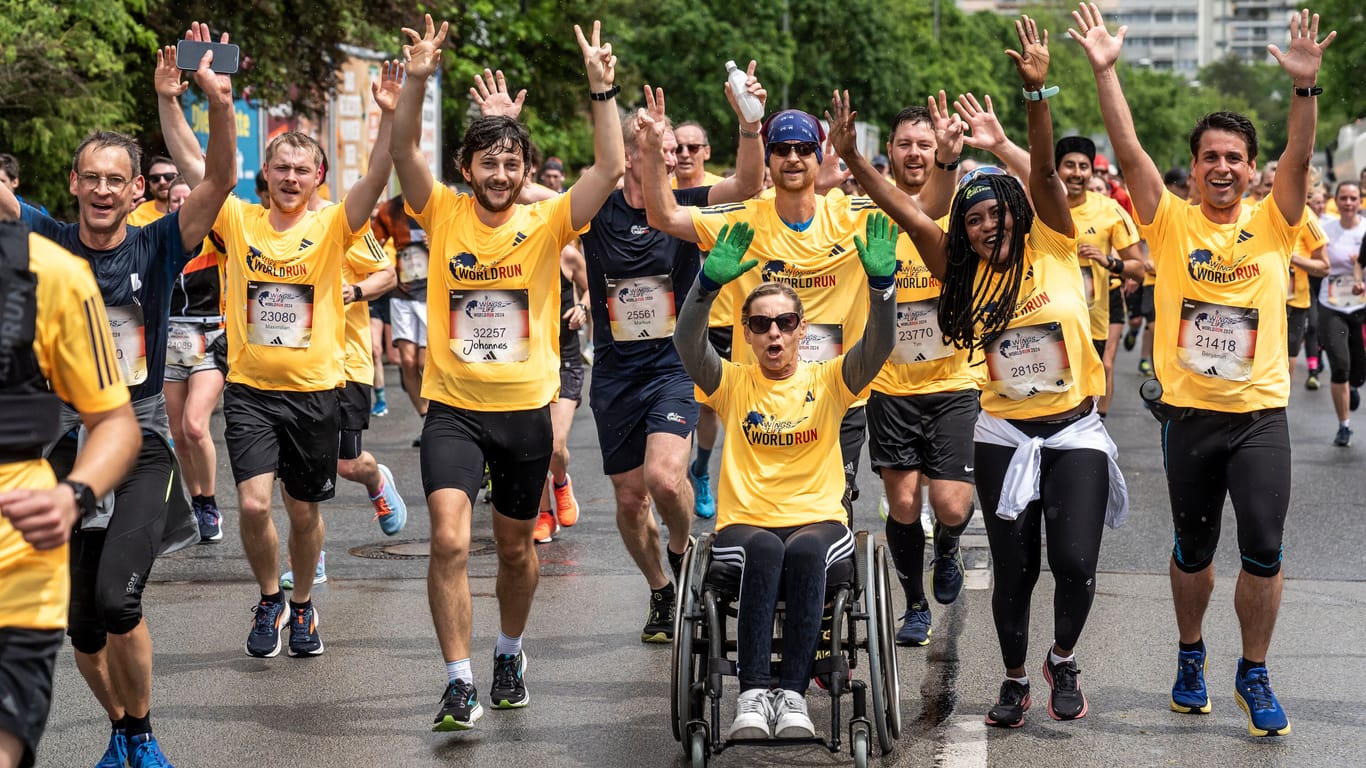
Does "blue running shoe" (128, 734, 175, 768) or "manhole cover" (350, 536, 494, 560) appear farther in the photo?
"manhole cover" (350, 536, 494, 560)

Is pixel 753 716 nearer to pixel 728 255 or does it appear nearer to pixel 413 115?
pixel 728 255

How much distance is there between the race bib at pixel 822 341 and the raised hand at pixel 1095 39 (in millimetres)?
1398

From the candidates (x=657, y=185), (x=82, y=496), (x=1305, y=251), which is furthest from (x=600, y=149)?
(x=1305, y=251)

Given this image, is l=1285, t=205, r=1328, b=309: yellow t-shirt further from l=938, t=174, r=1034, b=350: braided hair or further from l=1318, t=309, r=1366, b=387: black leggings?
l=938, t=174, r=1034, b=350: braided hair

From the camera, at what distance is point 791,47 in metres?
45.3

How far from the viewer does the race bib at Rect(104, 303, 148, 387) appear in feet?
19.9

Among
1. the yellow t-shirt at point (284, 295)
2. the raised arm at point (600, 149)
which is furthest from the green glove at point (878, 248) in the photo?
the yellow t-shirt at point (284, 295)

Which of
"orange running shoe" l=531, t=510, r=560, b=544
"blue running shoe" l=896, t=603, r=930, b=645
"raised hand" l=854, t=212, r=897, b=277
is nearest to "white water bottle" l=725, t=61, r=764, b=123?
"raised hand" l=854, t=212, r=897, b=277

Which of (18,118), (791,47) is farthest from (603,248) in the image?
(791,47)

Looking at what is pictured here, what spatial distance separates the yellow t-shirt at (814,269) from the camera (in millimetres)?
7203

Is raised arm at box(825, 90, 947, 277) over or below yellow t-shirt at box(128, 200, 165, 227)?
below

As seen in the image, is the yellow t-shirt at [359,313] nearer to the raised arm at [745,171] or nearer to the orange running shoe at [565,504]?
the orange running shoe at [565,504]

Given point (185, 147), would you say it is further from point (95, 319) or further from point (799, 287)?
point (95, 319)

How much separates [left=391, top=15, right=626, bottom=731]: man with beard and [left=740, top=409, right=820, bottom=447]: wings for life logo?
0.88m
